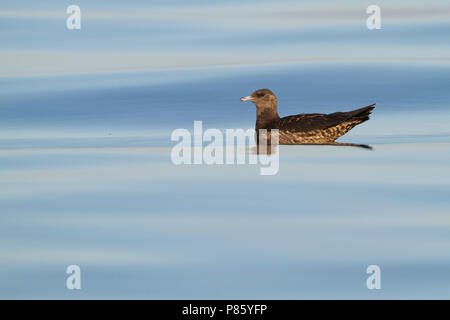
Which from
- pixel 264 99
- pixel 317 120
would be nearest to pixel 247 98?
pixel 264 99

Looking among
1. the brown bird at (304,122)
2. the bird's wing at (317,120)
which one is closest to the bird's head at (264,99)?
the brown bird at (304,122)

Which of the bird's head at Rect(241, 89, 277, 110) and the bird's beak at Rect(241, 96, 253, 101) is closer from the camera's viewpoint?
the bird's beak at Rect(241, 96, 253, 101)

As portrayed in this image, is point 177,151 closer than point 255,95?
Yes

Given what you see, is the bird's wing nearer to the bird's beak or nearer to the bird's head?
the bird's head

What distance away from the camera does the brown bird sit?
735cm

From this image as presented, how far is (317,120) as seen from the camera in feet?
24.8

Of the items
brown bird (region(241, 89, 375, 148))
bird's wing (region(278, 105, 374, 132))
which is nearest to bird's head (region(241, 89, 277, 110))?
brown bird (region(241, 89, 375, 148))

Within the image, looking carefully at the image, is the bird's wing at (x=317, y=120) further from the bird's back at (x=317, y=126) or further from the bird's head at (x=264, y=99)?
the bird's head at (x=264, y=99)

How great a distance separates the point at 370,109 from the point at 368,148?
1.27 ft

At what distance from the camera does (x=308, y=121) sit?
761 cm
